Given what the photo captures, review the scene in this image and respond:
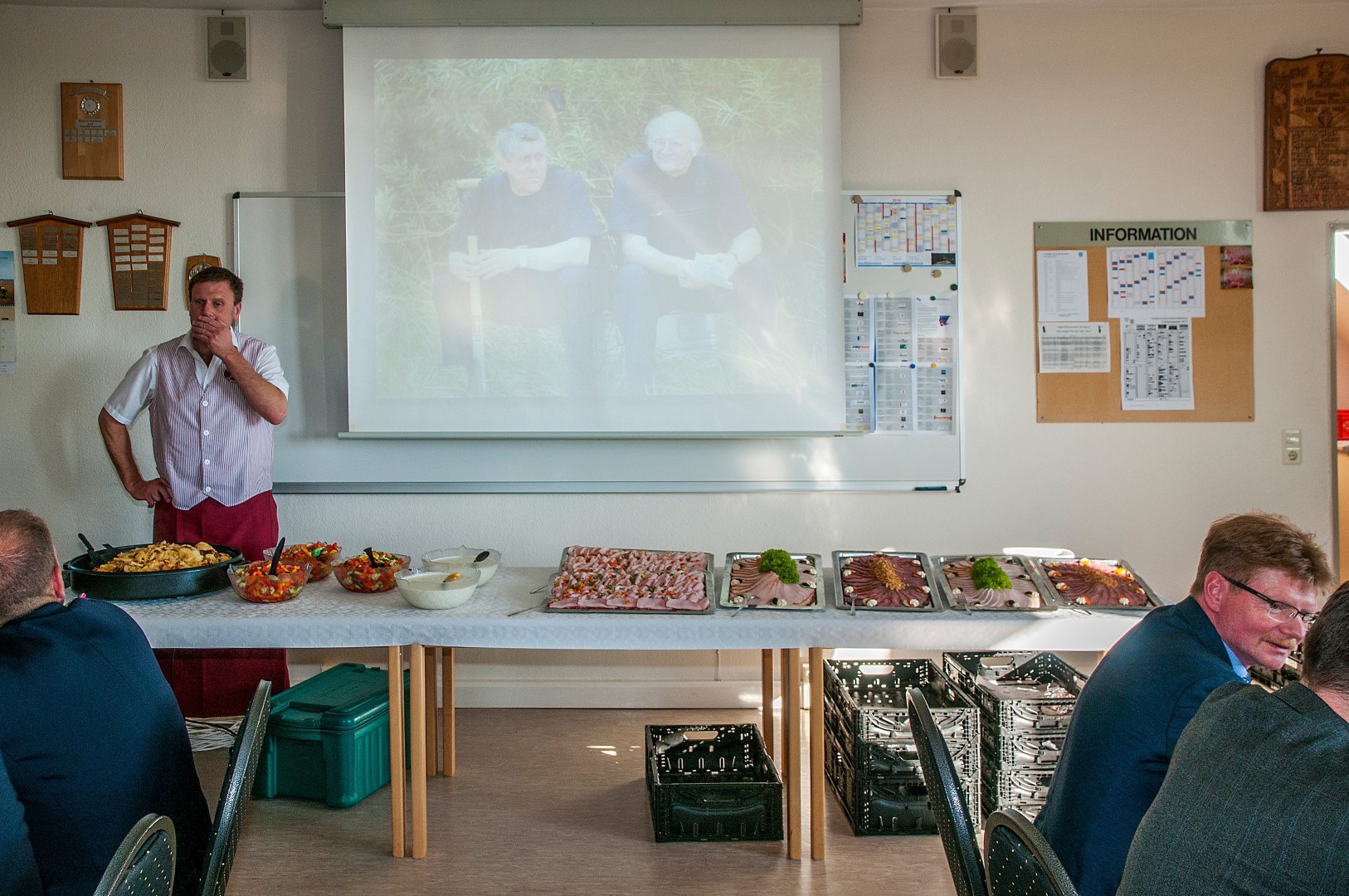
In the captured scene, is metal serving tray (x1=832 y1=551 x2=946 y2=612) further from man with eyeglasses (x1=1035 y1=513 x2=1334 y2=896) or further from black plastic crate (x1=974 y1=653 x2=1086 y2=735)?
man with eyeglasses (x1=1035 y1=513 x2=1334 y2=896)

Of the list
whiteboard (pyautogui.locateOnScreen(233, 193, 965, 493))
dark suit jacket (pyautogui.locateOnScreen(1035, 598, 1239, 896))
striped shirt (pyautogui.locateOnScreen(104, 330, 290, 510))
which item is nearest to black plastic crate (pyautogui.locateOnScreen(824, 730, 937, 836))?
dark suit jacket (pyautogui.locateOnScreen(1035, 598, 1239, 896))

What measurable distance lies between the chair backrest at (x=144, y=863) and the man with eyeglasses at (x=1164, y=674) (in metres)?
1.41

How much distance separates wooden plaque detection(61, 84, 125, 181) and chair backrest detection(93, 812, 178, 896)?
11.5 ft

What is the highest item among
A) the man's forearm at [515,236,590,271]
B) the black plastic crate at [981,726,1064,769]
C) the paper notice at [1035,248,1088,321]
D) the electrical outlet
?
the man's forearm at [515,236,590,271]

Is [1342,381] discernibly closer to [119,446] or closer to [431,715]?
[431,715]

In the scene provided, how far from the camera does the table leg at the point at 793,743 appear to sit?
2672mm

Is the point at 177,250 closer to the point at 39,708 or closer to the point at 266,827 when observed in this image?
the point at 266,827

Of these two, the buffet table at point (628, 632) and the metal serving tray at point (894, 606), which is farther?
the metal serving tray at point (894, 606)

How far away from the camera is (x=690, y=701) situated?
13.2 ft

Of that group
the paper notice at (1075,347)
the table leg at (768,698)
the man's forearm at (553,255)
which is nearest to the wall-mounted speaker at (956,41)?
the paper notice at (1075,347)

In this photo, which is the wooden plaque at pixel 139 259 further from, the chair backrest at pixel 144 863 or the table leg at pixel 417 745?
the chair backrest at pixel 144 863

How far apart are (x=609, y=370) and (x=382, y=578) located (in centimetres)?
140

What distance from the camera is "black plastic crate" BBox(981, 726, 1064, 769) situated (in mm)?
2844

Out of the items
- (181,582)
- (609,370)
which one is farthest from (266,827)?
(609,370)
